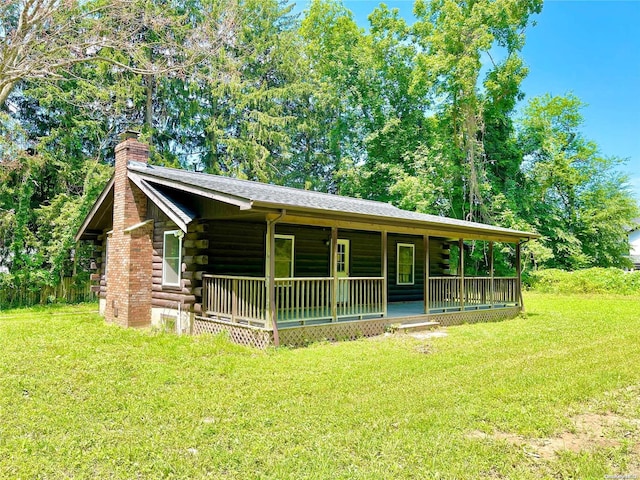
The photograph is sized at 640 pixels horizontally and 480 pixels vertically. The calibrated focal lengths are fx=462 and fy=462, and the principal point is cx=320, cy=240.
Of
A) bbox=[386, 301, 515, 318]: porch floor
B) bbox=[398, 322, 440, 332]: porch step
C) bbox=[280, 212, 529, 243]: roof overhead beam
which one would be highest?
bbox=[280, 212, 529, 243]: roof overhead beam

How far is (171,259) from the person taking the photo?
11.4 m

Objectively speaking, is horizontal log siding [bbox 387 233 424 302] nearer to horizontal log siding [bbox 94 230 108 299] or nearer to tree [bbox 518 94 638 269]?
horizontal log siding [bbox 94 230 108 299]

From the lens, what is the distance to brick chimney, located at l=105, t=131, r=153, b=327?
1152cm

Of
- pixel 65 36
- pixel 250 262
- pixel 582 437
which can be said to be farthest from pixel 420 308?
pixel 65 36

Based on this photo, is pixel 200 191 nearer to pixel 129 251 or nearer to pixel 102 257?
pixel 129 251

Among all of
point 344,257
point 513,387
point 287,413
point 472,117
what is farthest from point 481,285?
point 472,117

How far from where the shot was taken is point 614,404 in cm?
579

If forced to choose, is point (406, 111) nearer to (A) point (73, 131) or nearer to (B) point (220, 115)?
(B) point (220, 115)

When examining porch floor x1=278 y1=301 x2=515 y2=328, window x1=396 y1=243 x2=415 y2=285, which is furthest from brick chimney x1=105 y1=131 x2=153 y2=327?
window x1=396 y1=243 x2=415 y2=285

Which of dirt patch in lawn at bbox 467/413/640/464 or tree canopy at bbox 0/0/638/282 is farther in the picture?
tree canopy at bbox 0/0/638/282

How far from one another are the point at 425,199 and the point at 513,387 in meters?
20.2

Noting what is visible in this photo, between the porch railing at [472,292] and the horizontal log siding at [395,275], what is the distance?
4.44 feet

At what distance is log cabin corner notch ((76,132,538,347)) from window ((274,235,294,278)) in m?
0.03

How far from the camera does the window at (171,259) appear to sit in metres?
11.1
